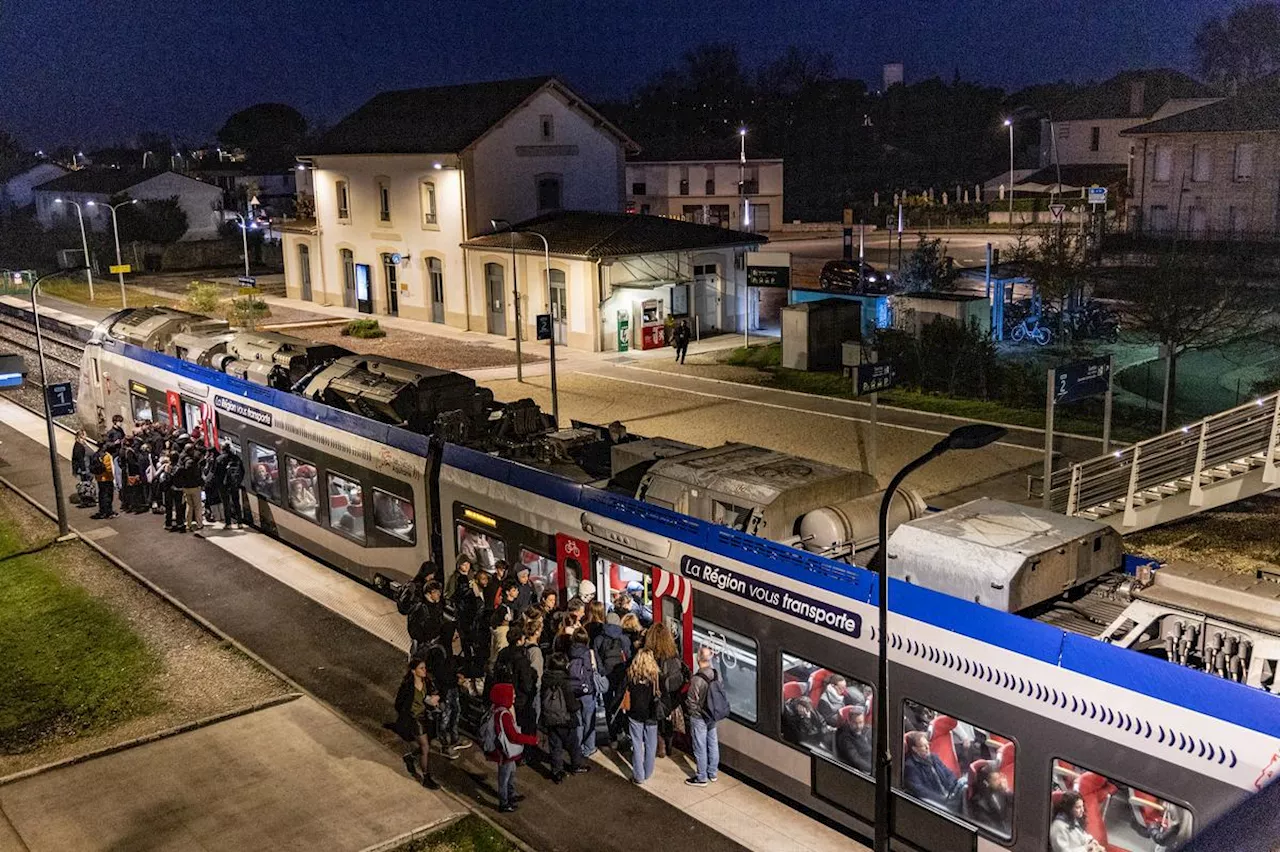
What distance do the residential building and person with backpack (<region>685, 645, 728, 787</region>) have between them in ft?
105

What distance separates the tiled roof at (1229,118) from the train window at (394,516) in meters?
47.1

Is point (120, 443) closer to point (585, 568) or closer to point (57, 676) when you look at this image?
point (57, 676)

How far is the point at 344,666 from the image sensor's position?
1520 cm

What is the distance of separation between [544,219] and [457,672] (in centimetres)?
3560

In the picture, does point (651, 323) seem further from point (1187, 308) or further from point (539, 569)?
point (539, 569)

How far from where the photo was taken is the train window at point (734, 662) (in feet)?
36.7

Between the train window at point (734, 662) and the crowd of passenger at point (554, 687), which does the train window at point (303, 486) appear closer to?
the crowd of passenger at point (554, 687)

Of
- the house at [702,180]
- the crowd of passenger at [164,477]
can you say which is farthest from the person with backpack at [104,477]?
the house at [702,180]

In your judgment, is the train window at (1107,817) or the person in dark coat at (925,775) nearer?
the train window at (1107,817)

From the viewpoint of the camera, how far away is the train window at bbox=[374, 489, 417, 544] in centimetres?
1653

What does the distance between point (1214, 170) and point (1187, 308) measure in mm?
31726

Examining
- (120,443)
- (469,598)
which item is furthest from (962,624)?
(120,443)

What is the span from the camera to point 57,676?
15297 millimetres

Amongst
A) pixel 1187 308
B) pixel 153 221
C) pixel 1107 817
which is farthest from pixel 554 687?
pixel 153 221
